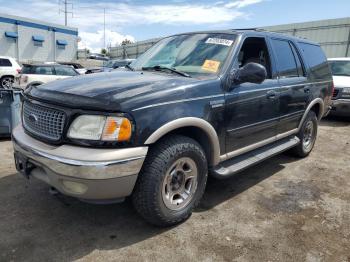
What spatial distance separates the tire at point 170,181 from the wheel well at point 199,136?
→ 101mm

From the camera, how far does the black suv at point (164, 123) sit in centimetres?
256

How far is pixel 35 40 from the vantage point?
34656mm

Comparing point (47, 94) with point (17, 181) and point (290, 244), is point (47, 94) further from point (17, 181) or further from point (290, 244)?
point (290, 244)

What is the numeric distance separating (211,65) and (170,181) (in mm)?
1319

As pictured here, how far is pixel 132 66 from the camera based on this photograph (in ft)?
13.6

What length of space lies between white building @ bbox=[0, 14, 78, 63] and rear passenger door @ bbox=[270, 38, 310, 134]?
29.8 m

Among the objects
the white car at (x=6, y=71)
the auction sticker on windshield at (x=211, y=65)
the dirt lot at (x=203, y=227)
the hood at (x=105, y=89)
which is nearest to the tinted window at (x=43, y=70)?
the white car at (x=6, y=71)

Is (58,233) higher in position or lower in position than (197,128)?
lower

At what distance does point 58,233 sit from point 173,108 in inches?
60.5

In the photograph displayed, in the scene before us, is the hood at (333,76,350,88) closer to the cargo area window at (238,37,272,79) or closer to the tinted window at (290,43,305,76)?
the tinted window at (290,43,305,76)

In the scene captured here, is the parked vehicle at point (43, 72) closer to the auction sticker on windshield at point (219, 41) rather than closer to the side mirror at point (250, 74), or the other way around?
the auction sticker on windshield at point (219, 41)

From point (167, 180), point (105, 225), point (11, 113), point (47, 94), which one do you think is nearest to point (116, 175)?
point (167, 180)

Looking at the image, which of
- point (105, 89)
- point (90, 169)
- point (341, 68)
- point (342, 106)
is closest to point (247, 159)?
point (105, 89)

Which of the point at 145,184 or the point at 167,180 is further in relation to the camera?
the point at 167,180
